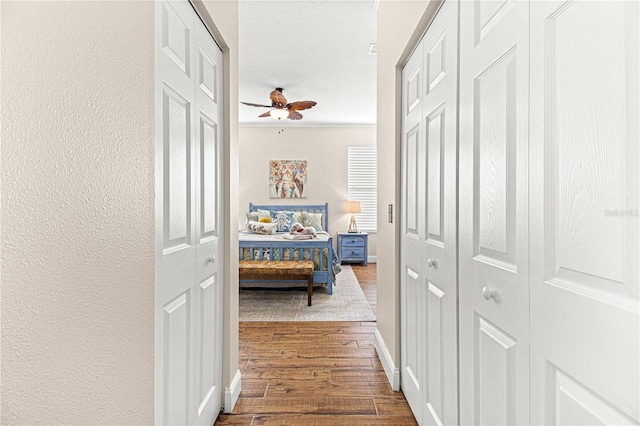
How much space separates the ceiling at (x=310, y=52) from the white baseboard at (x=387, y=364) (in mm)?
2614

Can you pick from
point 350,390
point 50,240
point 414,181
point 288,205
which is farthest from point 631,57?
point 288,205

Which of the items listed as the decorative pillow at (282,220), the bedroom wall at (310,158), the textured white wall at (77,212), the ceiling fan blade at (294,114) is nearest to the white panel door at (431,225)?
the textured white wall at (77,212)

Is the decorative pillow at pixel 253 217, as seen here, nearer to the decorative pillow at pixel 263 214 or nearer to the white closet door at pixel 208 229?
the decorative pillow at pixel 263 214

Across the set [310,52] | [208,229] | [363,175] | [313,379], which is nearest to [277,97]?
[310,52]

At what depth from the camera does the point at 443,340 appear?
151cm

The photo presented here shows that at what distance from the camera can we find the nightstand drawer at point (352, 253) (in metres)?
6.80

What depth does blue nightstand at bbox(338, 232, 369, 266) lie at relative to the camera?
22.4ft

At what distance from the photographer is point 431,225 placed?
1677mm

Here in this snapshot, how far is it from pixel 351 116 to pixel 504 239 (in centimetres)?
578

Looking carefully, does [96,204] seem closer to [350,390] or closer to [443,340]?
[443,340]

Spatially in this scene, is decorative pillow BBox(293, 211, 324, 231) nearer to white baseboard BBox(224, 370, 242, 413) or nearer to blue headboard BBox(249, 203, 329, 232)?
blue headboard BBox(249, 203, 329, 232)

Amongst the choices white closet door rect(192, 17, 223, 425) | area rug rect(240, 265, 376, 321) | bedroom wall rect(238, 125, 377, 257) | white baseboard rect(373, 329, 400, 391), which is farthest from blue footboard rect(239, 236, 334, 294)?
white closet door rect(192, 17, 223, 425)

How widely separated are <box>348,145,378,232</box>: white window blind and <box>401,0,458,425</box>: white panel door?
16.7ft

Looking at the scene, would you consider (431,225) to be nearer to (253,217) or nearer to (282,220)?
(282,220)
